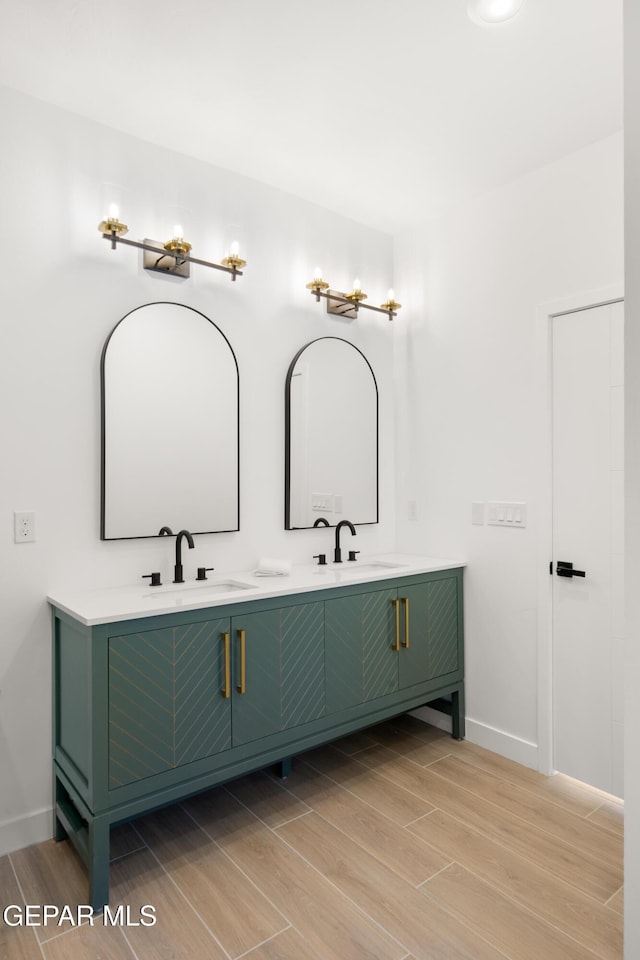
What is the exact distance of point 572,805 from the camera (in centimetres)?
232

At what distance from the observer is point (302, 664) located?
228 cm

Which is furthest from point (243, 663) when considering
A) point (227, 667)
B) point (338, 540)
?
point (338, 540)

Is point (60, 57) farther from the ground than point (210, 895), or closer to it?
farther from the ground

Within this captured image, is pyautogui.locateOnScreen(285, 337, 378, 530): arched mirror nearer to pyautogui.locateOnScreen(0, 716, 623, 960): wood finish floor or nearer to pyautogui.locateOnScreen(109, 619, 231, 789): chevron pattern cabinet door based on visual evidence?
pyautogui.locateOnScreen(109, 619, 231, 789): chevron pattern cabinet door

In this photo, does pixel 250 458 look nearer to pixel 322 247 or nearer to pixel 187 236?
pixel 187 236

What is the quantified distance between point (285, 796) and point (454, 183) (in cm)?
287

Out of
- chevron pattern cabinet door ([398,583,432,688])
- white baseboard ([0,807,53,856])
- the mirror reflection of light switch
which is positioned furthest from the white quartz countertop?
white baseboard ([0,807,53,856])

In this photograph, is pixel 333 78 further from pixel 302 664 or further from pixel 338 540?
pixel 302 664

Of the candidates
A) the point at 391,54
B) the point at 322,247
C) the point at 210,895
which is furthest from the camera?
the point at 322,247

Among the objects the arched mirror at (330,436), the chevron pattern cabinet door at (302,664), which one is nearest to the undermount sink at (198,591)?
the chevron pattern cabinet door at (302,664)

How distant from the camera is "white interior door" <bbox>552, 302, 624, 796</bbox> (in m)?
2.36

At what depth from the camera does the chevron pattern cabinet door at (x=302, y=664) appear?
2.22 metres

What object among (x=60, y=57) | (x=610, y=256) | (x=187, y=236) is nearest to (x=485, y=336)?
(x=610, y=256)

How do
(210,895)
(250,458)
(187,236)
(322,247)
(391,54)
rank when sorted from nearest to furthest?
(210,895) → (391,54) → (187,236) → (250,458) → (322,247)
